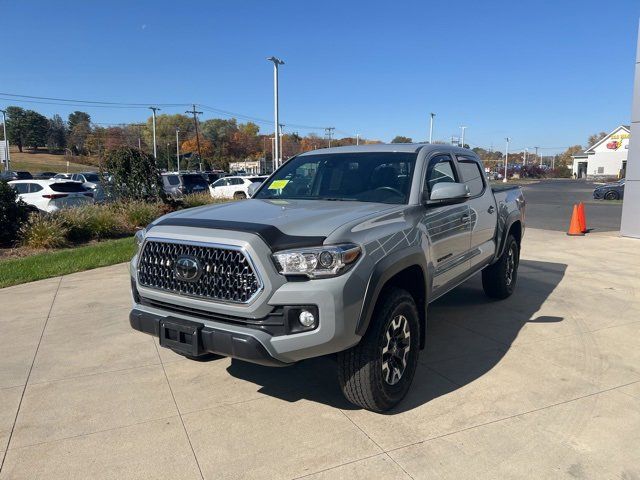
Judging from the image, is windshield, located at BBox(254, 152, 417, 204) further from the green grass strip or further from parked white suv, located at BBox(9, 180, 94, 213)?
parked white suv, located at BBox(9, 180, 94, 213)

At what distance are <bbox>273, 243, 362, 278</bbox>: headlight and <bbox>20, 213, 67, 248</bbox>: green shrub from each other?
30.3 feet

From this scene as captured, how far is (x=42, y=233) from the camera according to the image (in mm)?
10406

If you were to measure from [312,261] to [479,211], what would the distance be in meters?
2.88

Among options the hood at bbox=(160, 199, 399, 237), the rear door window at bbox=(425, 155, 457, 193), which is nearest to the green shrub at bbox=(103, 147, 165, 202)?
the hood at bbox=(160, 199, 399, 237)

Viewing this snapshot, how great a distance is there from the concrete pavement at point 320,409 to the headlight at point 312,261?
1.11 metres

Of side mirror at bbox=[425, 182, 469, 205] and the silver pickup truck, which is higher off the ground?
side mirror at bbox=[425, 182, 469, 205]

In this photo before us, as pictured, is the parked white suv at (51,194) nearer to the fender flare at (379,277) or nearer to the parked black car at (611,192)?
the fender flare at (379,277)

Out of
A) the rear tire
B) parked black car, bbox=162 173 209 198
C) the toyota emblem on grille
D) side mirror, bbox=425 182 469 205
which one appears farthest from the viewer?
parked black car, bbox=162 173 209 198

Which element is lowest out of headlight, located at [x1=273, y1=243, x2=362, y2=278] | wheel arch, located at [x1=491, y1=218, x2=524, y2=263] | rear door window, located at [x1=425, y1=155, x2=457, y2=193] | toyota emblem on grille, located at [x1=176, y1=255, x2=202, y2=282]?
wheel arch, located at [x1=491, y1=218, x2=524, y2=263]

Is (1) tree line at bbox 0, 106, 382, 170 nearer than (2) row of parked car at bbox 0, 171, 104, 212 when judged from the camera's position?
No

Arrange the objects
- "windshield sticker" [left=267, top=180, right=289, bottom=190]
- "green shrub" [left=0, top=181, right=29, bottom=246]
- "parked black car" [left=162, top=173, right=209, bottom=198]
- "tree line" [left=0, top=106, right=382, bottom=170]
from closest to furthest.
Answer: "windshield sticker" [left=267, top=180, right=289, bottom=190] < "green shrub" [left=0, top=181, right=29, bottom=246] < "parked black car" [left=162, top=173, right=209, bottom=198] < "tree line" [left=0, top=106, right=382, bottom=170]

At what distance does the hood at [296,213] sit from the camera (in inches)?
122

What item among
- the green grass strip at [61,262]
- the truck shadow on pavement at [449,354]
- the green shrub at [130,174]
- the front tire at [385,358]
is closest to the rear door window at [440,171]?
the front tire at [385,358]

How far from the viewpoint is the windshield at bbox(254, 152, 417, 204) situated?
4.11m
